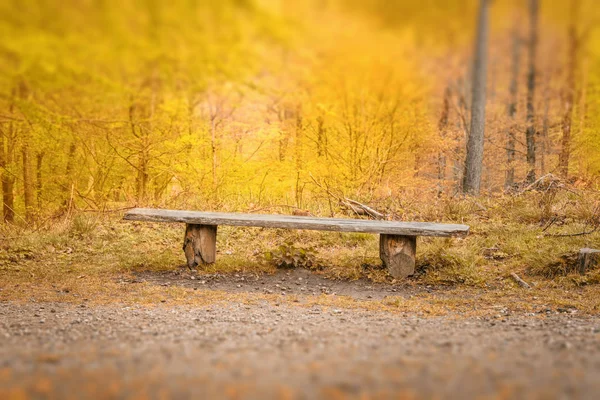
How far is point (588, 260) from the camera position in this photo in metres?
4.82

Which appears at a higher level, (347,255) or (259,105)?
(259,105)

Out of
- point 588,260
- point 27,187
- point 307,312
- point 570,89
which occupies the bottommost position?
point 307,312

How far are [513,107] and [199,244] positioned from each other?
833cm

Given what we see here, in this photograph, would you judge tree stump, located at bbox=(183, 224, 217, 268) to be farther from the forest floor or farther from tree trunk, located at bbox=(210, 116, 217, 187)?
tree trunk, located at bbox=(210, 116, 217, 187)

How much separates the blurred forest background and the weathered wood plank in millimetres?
1602

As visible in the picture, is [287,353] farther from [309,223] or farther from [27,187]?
[27,187]

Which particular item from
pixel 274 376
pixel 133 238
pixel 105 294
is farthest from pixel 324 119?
pixel 274 376

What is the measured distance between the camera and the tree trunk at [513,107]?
10.7 metres

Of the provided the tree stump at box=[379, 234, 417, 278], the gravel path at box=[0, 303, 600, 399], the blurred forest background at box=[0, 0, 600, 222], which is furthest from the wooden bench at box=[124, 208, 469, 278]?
the blurred forest background at box=[0, 0, 600, 222]

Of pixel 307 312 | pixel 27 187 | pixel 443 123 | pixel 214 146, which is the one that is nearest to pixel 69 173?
pixel 27 187

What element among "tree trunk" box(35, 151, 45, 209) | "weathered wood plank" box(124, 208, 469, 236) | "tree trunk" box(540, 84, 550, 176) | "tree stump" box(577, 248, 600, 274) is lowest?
"tree stump" box(577, 248, 600, 274)

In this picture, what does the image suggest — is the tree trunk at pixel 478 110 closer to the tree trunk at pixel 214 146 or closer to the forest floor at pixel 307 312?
the forest floor at pixel 307 312

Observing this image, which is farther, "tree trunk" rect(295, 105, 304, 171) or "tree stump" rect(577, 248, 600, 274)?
"tree trunk" rect(295, 105, 304, 171)

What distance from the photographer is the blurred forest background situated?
6566mm
